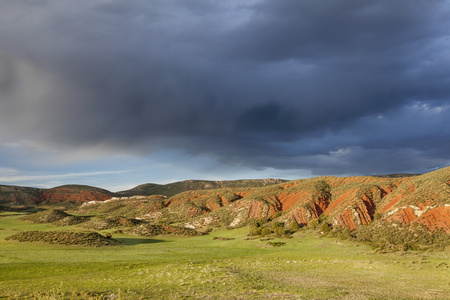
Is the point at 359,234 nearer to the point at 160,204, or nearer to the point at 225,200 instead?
the point at 225,200

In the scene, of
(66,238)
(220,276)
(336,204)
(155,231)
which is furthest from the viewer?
(336,204)

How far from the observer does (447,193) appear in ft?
144

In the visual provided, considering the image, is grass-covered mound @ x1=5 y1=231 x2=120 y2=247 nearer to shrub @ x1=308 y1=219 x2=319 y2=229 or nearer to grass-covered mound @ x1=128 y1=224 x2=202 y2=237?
grass-covered mound @ x1=128 y1=224 x2=202 y2=237

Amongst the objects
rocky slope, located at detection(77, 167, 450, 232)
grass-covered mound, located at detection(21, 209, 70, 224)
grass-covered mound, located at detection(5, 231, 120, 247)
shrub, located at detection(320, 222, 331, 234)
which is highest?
rocky slope, located at detection(77, 167, 450, 232)

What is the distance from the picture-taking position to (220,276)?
74.6 feet

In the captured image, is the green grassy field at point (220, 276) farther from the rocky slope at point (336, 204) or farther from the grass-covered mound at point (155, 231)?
the grass-covered mound at point (155, 231)

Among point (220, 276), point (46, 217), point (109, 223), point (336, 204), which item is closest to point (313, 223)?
point (336, 204)

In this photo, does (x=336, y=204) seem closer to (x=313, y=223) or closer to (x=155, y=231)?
(x=313, y=223)

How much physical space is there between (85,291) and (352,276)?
21722 millimetres

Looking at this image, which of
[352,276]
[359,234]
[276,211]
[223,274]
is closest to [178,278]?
[223,274]

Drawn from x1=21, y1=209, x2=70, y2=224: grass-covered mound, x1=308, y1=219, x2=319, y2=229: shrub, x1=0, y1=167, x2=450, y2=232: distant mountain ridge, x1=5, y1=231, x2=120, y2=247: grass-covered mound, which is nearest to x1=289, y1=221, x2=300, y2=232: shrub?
x1=0, y1=167, x2=450, y2=232: distant mountain ridge

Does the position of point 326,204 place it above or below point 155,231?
above

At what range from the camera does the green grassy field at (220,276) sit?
1736 centimetres

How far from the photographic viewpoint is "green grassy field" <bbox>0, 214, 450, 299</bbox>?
17359 mm
